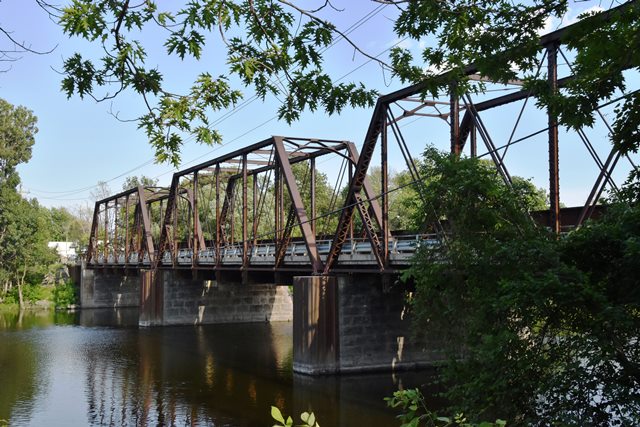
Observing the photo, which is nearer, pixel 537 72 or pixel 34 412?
pixel 537 72

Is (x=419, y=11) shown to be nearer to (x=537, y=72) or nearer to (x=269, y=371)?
(x=537, y=72)

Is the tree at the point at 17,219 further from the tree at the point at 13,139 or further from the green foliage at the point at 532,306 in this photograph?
the green foliage at the point at 532,306

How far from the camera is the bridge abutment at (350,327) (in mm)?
26672

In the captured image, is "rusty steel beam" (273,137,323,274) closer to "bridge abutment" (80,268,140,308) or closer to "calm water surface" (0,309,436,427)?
"calm water surface" (0,309,436,427)

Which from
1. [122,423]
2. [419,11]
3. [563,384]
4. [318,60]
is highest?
[419,11]

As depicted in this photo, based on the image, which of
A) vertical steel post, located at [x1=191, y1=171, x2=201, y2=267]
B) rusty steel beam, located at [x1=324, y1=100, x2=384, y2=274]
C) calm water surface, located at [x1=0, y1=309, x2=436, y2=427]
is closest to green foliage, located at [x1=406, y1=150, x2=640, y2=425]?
calm water surface, located at [x1=0, y1=309, x2=436, y2=427]

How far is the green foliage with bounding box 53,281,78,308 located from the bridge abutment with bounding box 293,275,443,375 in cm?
4787

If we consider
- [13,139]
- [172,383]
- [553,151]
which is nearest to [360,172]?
[553,151]

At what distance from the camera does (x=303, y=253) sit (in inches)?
1241

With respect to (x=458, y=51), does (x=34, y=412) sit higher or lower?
lower

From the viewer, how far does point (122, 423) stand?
20703 mm

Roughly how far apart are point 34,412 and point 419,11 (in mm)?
19680

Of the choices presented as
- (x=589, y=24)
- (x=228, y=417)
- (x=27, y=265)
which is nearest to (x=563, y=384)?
(x=589, y=24)

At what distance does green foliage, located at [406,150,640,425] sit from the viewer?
30.3ft
